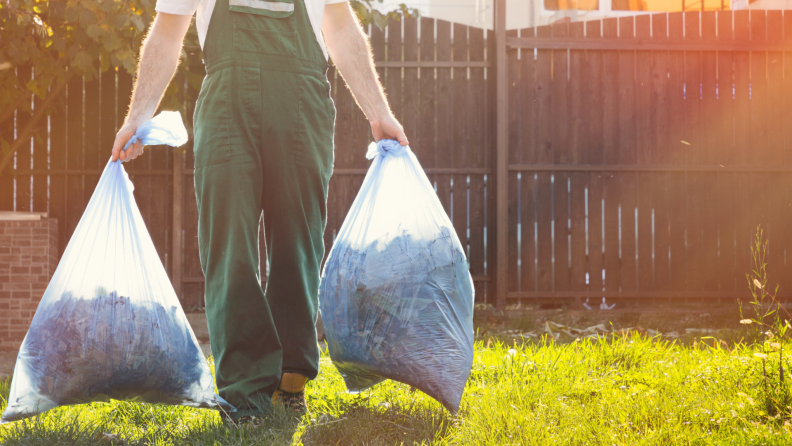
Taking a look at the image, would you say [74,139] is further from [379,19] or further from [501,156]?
[501,156]

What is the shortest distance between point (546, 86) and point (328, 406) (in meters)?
3.56

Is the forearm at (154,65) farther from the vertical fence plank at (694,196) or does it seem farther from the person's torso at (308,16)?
the vertical fence plank at (694,196)

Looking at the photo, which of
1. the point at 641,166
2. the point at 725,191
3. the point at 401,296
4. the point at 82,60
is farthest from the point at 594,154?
the point at 401,296

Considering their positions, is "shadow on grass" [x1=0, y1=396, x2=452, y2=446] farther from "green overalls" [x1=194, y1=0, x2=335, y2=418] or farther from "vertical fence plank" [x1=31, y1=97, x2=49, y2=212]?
"vertical fence plank" [x1=31, y1=97, x2=49, y2=212]

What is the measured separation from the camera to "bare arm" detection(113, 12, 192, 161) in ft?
6.13

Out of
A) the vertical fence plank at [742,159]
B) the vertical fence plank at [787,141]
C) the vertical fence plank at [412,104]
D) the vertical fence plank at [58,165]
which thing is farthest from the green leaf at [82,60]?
the vertical fence plank at [787,141]

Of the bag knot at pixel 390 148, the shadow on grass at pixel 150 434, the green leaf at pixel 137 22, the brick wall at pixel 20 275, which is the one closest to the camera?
the shadow on grass at pixel 150 434

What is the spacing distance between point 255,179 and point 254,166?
4cm

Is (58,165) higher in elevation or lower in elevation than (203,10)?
lower

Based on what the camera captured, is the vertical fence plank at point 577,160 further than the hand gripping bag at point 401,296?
Yes

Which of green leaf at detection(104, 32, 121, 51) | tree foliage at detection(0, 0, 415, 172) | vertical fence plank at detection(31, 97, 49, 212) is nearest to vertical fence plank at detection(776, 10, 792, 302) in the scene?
tree foliage at detection(0, 0, 415, 172)

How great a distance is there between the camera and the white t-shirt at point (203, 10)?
187cm

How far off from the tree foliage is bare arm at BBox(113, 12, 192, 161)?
82.1 inches

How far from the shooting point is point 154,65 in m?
1.88
